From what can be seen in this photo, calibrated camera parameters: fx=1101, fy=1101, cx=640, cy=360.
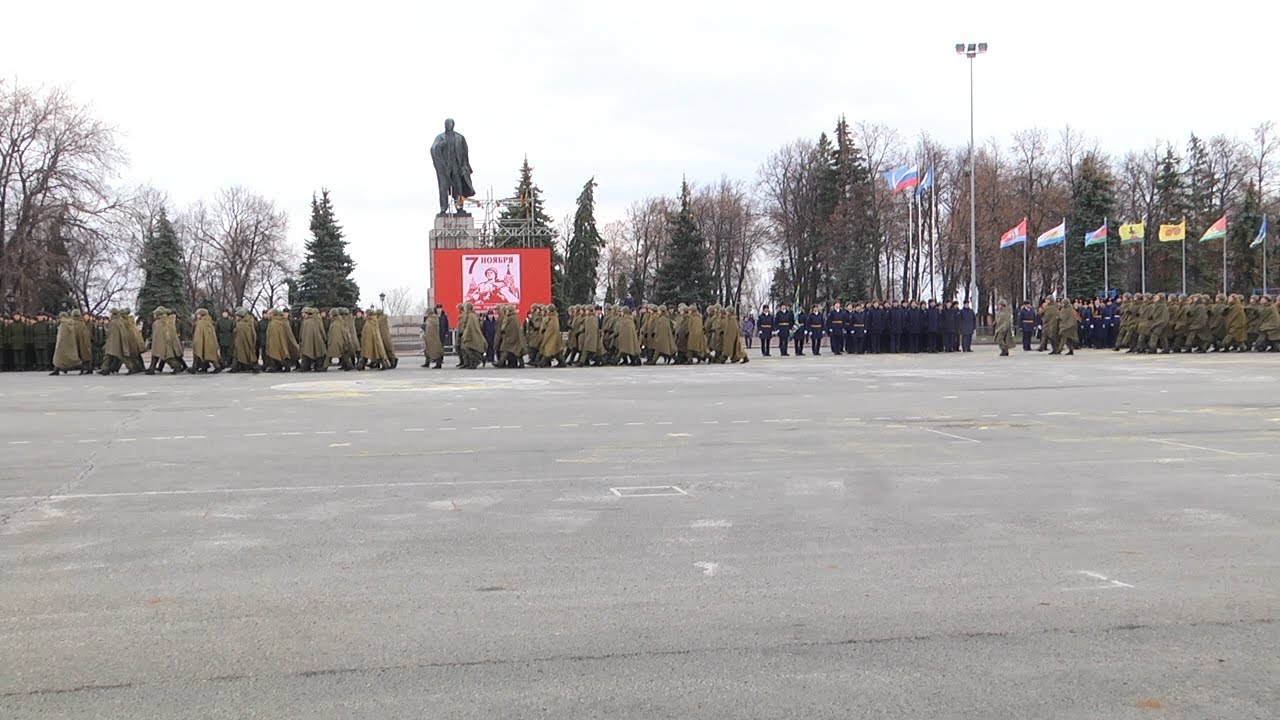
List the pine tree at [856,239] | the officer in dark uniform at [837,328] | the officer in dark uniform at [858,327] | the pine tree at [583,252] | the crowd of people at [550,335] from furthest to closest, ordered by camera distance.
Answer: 1. the pine tree at [583,252]
2. the pine tree at [856,239]
3. the officer in dark uniform at [837,328]
4. the officer in dark uniform at [858,327]
5. the crowd of people at [550,335]

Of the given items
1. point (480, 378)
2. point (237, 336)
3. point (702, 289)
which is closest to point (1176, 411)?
point (480, 378)

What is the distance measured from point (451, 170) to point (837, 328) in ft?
60.4

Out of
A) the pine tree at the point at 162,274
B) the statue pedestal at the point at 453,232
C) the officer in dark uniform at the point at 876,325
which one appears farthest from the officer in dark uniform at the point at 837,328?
the pine tree at the point at 162,274

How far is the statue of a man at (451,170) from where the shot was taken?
46.6 m

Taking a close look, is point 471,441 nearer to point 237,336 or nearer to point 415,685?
point 415,685

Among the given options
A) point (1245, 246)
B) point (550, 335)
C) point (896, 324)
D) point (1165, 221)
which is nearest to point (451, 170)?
point (550, 335)

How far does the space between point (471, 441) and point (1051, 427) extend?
7.00m

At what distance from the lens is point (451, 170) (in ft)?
153

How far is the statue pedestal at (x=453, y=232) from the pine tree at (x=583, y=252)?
1410 inches

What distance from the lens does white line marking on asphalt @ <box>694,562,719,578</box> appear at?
6195 millimetres

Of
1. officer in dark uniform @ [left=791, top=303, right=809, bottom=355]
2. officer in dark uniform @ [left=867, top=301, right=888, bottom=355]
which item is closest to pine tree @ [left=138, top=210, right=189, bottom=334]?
officer in dark uniform @ [left=791, top=303, right=809, bottom=355]

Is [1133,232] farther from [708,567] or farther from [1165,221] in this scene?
[708,567]

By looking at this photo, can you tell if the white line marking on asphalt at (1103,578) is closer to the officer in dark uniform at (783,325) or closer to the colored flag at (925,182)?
the officer in dark uniform at (783,325)

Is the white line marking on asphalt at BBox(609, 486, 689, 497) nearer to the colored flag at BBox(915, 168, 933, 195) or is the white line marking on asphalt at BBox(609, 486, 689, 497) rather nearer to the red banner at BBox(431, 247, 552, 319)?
the red banner at BBox(431, 247, 552, 319)
